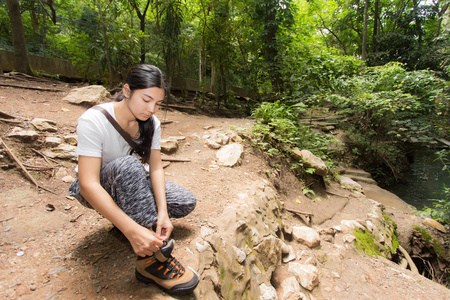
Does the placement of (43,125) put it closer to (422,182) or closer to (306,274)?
(306,274)

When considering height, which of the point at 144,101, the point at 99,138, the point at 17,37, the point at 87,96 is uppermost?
the point at 17,37

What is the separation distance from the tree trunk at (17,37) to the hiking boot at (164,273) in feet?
24.5

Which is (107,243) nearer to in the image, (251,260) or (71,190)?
(71,190)

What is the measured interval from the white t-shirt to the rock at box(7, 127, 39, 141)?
7.07 ft

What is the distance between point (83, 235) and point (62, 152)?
1616mm

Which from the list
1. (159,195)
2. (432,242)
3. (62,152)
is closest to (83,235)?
(159,195)

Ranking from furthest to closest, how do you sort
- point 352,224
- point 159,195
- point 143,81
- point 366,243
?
point 352,224, point 366,243, point 159,195, point 143,81

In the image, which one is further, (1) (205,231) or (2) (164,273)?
(1) (205,231)

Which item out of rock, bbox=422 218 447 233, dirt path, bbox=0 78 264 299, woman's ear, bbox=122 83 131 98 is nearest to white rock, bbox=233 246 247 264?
dirt path, bbox=0 78 264 299

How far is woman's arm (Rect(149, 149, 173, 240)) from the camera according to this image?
131cm

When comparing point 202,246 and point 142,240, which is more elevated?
point 142,240

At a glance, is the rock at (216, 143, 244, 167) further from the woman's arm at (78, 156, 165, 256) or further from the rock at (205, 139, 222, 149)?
the woman's arm at (78, 156, 165, 256)

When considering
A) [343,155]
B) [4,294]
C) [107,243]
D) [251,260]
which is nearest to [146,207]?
[107,243]

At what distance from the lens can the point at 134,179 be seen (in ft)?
4.10
